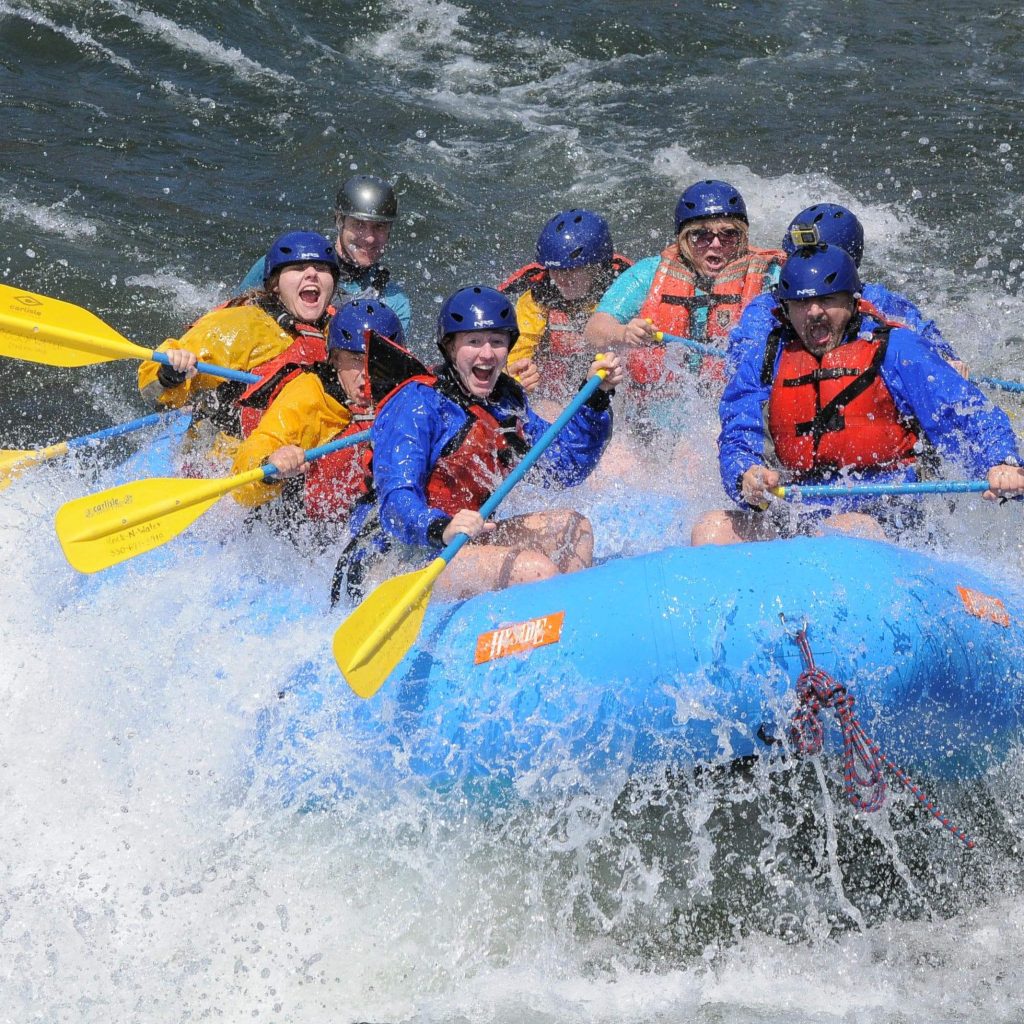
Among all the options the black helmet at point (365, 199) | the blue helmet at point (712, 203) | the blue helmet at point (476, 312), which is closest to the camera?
the blue helmet at point (476, 312)

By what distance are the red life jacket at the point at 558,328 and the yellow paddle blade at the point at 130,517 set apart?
77.7 inches

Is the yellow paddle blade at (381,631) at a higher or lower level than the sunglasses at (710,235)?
lower

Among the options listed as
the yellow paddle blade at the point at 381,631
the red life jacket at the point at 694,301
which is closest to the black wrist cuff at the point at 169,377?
the red life jacket at the point at 694,301

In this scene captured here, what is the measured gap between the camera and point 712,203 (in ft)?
20.8

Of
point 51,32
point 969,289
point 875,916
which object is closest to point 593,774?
point 875,916

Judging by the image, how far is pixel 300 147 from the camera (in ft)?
37.7

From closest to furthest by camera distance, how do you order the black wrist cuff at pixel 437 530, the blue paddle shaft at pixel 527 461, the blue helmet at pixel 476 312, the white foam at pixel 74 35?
the blue paddle shaft at pixel 527 461
the black wrist cuff at pixel 437 530
the blue helmet at pixel 476 312
the white foam at pixel 74 35

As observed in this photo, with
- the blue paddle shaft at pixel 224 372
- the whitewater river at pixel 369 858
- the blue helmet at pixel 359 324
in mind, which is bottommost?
the whitewater river at pixel 369 858

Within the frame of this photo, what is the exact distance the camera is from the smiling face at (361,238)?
22.5 feet

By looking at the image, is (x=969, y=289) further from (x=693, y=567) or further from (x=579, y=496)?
(x=693, y=567)

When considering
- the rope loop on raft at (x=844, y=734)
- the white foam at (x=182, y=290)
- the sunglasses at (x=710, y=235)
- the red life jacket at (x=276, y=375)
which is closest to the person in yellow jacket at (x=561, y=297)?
the sunglasses at (x=710, y=235)

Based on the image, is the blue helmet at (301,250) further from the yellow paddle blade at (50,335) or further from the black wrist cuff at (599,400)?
the black wrist cuff at (599,400)

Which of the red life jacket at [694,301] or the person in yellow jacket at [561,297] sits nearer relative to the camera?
the red life jacket at [694,301]

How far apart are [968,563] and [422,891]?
7.13 feet
